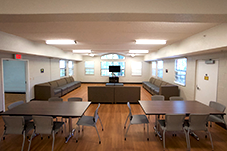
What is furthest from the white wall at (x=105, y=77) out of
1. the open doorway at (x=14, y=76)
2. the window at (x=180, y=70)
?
the window at (x=180, y=70)

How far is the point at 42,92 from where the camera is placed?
6.42m

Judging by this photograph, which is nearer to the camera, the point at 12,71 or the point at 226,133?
the point at 226,133

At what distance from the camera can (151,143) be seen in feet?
9.88

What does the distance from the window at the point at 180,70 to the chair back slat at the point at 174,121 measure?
384 cm

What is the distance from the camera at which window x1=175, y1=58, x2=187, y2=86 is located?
19.8 ft

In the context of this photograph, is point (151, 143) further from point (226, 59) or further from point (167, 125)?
point (226, 59)

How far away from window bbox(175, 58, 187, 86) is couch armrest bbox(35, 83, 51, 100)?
6.87 meters

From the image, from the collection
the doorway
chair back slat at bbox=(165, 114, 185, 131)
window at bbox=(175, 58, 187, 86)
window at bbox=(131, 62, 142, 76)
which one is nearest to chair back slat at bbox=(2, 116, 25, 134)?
chair back slat at bbox=(165, 114, 185, 131)

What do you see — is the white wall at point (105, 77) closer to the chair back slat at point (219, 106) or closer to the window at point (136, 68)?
the window at point (136, 68)

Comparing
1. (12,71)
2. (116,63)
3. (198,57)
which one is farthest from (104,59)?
(198,57)

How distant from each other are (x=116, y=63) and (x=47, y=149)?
35.1 ft

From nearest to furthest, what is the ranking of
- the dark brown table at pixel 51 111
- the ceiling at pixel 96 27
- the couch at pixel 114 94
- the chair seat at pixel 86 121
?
the ceiling at pixel 96 27
the dark brown table at pixel 51 111
the chair seat at pixel 86 121
the couch at pixel 114 94

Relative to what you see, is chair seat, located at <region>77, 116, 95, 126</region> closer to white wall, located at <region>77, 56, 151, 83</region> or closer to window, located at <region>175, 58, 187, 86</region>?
window, located at <region>175, 58, 187, 86</region>

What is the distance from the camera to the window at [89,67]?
1293 centimetres
